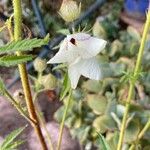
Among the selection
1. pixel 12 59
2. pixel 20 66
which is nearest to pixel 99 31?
pixel 20 66

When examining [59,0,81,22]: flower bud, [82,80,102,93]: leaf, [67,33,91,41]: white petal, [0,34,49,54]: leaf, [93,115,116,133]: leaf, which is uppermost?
[0,34,49,54]: leaf

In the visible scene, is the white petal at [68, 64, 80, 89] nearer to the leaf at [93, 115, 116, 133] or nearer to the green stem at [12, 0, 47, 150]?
the green stem at [12, 0, 47, 150]

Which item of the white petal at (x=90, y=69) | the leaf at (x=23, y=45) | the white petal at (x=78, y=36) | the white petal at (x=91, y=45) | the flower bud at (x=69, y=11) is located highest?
the leaf at (x=23, y=45)

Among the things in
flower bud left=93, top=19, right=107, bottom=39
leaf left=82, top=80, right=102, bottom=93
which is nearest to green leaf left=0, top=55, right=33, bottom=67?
leaf left=82, top=80, right=102, bottom=93

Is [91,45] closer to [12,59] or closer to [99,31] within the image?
[12,59]

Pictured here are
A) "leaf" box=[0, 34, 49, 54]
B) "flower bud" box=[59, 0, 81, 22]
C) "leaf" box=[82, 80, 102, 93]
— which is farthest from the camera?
"leaf" box=[82, 80, 102, 93]

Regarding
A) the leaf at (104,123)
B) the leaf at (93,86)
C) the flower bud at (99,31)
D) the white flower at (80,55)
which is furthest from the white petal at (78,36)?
the flower bud at (99,31)

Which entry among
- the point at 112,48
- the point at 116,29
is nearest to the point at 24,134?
the point at 112,48

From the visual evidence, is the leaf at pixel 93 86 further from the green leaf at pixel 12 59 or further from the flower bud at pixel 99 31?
the green leaf at pixel 12 59
